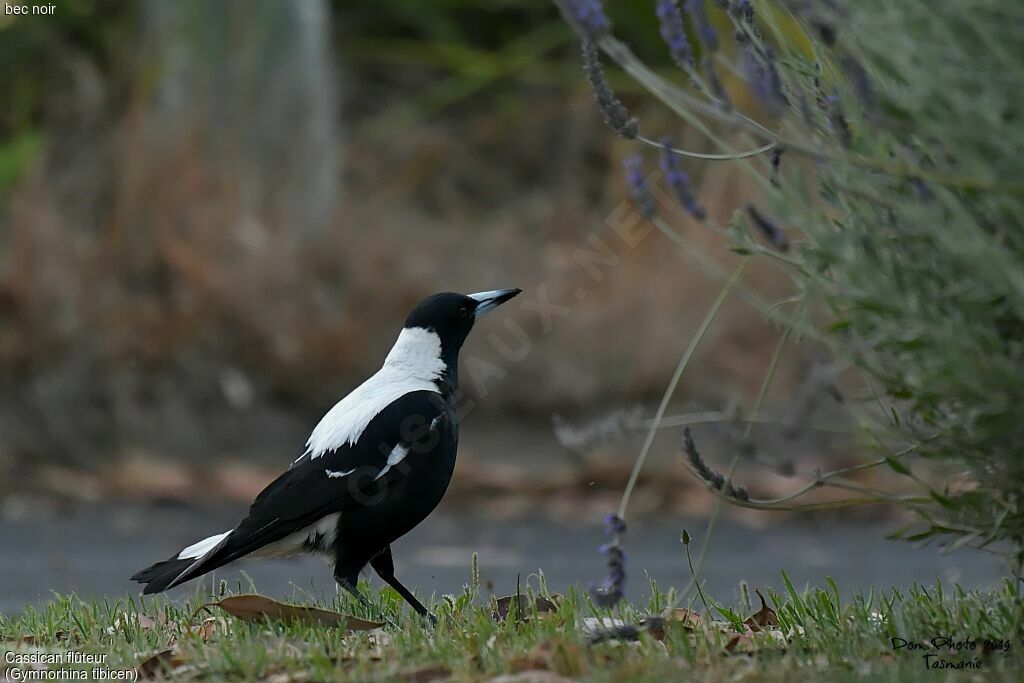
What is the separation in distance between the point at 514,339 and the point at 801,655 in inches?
303

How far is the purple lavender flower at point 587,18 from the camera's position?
2.72m

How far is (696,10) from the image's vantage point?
292 cm

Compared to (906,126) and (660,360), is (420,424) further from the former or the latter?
(660,360)

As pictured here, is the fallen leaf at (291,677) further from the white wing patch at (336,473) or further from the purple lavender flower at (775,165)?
the purple lavender flower at (775,165)

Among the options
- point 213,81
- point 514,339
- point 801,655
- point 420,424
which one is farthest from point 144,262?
point 801,655

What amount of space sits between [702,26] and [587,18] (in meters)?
0.28

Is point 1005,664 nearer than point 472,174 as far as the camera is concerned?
Yes

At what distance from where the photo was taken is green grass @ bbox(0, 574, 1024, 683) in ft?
10.5

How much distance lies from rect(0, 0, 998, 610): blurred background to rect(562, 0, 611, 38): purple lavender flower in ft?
20.8

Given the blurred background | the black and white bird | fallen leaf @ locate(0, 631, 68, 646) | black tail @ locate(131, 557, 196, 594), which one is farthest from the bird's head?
the blurred background

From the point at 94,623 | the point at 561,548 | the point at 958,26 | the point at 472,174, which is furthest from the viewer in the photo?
the point at 472,174

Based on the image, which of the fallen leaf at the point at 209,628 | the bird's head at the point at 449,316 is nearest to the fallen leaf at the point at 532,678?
the fallen leaf at the point at 209,628

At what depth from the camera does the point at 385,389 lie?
14.8ft

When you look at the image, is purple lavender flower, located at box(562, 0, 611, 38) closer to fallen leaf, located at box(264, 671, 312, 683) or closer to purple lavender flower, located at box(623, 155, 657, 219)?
purple lavender flower, located at box(623, 155, 657, 219)
